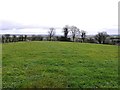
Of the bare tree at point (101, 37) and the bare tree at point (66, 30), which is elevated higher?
the bare tree at point (66, 30)

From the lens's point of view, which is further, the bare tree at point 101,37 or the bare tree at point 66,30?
the bare tree at point 66,30

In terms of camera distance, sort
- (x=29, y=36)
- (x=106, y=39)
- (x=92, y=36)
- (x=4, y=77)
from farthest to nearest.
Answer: (x=92, y=36)
(x=106, y=39)
(x=29, y=36)
(x=4, y=77)

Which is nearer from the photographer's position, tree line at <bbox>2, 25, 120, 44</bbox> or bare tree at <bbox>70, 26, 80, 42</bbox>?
tree line at <bbox>2, 25, 120, 44</bbox>

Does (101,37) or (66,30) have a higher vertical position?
(66,30)

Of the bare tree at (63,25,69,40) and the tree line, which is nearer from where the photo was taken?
the tree line

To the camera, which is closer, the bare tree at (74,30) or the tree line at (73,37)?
the tree line at (73,37)

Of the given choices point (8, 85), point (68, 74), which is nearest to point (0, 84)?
point (8, 85)

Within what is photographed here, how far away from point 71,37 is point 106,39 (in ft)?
43.4

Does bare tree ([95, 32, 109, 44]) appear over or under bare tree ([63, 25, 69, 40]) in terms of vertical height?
under

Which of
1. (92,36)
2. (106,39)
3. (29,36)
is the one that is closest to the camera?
(29,36)

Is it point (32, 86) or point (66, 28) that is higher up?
point (66, 28)

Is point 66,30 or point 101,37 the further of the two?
point 66,30

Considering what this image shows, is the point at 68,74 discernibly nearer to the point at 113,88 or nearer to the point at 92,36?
the point at 113,88

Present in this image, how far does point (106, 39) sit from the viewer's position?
238 feet
